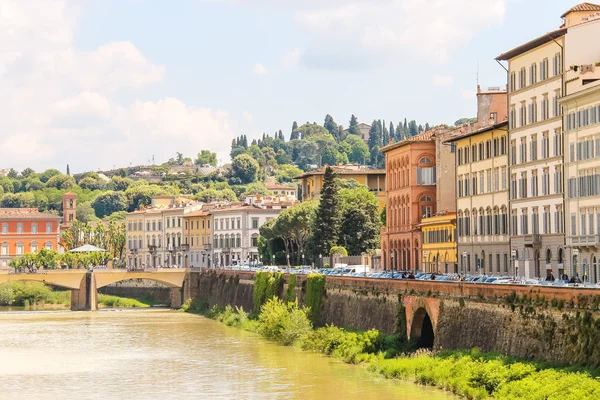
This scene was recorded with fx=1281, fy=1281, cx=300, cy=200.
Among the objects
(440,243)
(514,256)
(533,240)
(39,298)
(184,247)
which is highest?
(184,247)

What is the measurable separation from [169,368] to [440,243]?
32280 millimetres

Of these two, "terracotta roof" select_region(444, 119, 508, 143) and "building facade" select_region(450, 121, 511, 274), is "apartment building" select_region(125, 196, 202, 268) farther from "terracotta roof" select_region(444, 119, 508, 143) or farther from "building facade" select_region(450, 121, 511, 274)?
"building facade" select_region(450, 121, 511, 274)

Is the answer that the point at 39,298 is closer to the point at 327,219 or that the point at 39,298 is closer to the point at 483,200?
the point at 327,219

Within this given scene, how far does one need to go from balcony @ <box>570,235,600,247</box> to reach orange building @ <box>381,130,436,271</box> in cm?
2829

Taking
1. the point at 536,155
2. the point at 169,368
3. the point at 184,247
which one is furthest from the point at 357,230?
the point at 169,368

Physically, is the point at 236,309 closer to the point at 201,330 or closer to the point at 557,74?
the point at 201,330

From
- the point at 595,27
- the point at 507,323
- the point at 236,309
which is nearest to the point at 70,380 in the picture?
the point at 507,323

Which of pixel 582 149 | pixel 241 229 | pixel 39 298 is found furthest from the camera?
pixel 241 229

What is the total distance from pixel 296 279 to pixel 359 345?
19.6m

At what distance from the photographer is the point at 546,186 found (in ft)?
216

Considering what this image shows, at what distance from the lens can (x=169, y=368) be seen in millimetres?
56281

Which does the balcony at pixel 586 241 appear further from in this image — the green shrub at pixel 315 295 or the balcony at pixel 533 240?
the green shrub at pixel 315 295

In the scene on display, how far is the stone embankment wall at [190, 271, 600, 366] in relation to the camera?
36406mm

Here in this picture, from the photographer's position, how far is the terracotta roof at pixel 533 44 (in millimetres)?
63031
